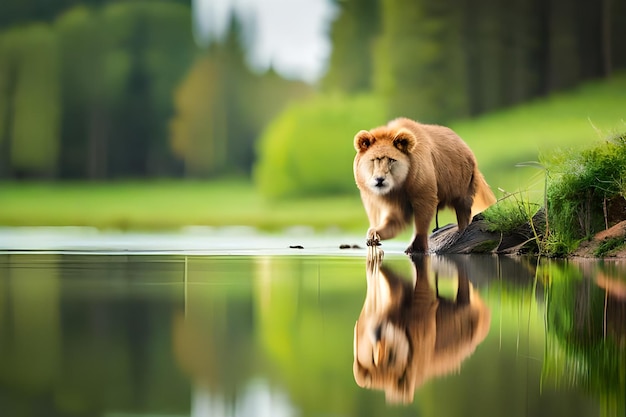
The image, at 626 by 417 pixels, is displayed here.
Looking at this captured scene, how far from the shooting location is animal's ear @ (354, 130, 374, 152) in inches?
244

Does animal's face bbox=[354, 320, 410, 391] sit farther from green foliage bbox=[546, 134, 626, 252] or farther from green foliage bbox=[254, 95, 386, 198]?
green foliage bbox=[254, 95, 386, 198]

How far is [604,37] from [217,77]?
221 inches

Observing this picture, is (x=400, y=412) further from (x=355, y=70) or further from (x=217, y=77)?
(x=217, y=77)

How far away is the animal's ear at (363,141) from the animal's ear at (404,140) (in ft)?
0.55

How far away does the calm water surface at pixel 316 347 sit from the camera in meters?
1.56

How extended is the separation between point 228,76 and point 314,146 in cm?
198

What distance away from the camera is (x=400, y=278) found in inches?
159

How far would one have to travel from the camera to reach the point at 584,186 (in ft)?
20.4

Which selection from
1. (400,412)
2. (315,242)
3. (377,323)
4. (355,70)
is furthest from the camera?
(355,70)

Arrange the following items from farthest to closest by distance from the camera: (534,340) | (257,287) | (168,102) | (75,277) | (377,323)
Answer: (168,102) < (75,277) < (257,287) < (377,323) < (534,340)

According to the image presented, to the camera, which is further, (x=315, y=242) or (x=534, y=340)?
(x=315, y=242)

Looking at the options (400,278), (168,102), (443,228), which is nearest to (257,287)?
(400,278)

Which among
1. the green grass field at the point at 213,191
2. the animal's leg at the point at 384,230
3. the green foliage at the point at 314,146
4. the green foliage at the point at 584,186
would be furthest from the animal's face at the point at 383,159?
the green grass field at the point at 213,191

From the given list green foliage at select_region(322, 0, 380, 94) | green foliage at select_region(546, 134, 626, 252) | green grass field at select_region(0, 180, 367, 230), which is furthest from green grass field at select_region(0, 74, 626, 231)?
green foliage at select_region(546, 134, 626, 252)
